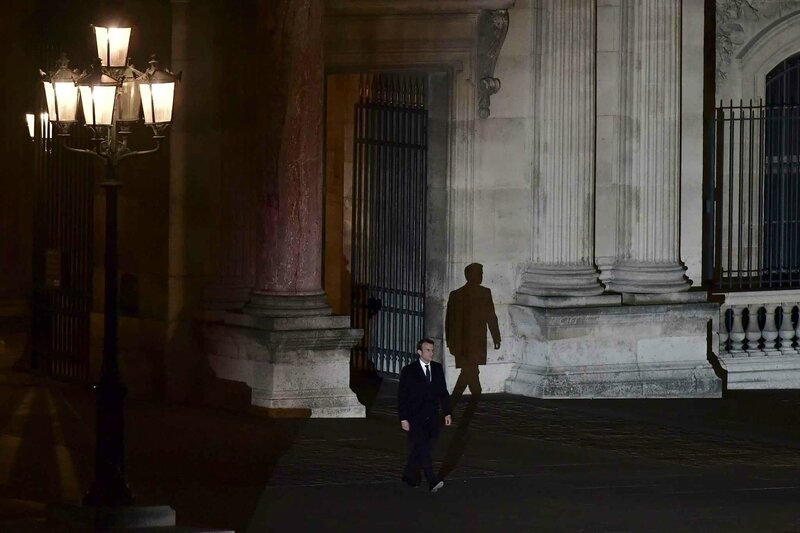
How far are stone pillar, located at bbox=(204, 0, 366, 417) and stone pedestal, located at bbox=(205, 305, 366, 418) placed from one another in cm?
1

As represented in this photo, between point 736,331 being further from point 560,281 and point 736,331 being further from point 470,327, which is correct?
point 470,327

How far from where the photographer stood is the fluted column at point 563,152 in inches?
895

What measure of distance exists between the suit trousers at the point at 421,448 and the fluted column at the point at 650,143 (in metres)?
6.68

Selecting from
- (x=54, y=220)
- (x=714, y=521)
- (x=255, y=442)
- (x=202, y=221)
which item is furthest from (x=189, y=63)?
(x=714, y=521)

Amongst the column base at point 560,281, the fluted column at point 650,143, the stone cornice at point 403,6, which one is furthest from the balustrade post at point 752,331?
the stone cornice at point 403,6

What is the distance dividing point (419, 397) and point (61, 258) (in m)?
7.90

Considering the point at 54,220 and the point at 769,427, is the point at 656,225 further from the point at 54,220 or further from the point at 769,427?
the point at 54,220

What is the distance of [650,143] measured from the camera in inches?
910

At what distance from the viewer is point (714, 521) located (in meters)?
15.6

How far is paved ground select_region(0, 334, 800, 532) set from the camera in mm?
15617

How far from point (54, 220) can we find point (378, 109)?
160 inches

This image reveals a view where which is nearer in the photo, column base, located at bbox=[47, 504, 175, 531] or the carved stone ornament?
column base, located at bbox=[47, 504, 175, 531]

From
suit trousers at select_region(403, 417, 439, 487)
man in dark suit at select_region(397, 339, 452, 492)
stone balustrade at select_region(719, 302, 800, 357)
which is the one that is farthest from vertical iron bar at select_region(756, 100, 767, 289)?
suit trousers at select_region(403, 417, 439, 487)

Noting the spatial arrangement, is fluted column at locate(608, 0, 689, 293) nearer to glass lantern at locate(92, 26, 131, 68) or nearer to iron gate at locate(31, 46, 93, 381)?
iron gate at locate(31, 46, 93, 381)
